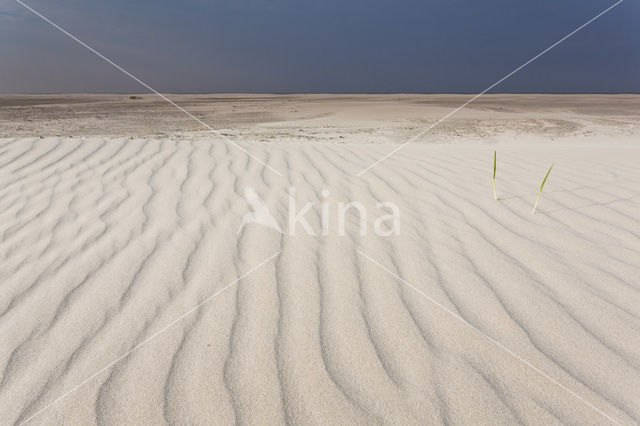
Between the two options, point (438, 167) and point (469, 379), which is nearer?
point (469, 379)

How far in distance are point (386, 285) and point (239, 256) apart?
2.63 feet

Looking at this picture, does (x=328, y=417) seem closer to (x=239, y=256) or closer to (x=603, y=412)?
(x=603, y=412)

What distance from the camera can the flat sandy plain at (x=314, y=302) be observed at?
1433 mm

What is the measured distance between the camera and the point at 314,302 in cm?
196

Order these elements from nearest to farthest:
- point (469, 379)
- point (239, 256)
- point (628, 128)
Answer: point (469, 379) < point (239, 256) < point (628, 128)

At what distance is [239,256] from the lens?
7.78ft

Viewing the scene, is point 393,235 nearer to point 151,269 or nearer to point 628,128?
point 151,269

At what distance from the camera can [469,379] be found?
4.95ft

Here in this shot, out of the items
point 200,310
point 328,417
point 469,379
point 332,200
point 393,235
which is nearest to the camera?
point 328,417

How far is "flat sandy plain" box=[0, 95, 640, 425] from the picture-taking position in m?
1.43

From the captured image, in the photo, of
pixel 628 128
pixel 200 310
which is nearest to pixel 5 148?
pixel 200 310

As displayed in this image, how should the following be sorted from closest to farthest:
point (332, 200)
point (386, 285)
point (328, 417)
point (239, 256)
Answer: point (328, 417) < point (386, 285) < point (239, 256) < point (332, 200)

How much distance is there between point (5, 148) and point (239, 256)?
11.4 ft

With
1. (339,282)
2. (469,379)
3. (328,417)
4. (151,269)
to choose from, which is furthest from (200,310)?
(469,379)
